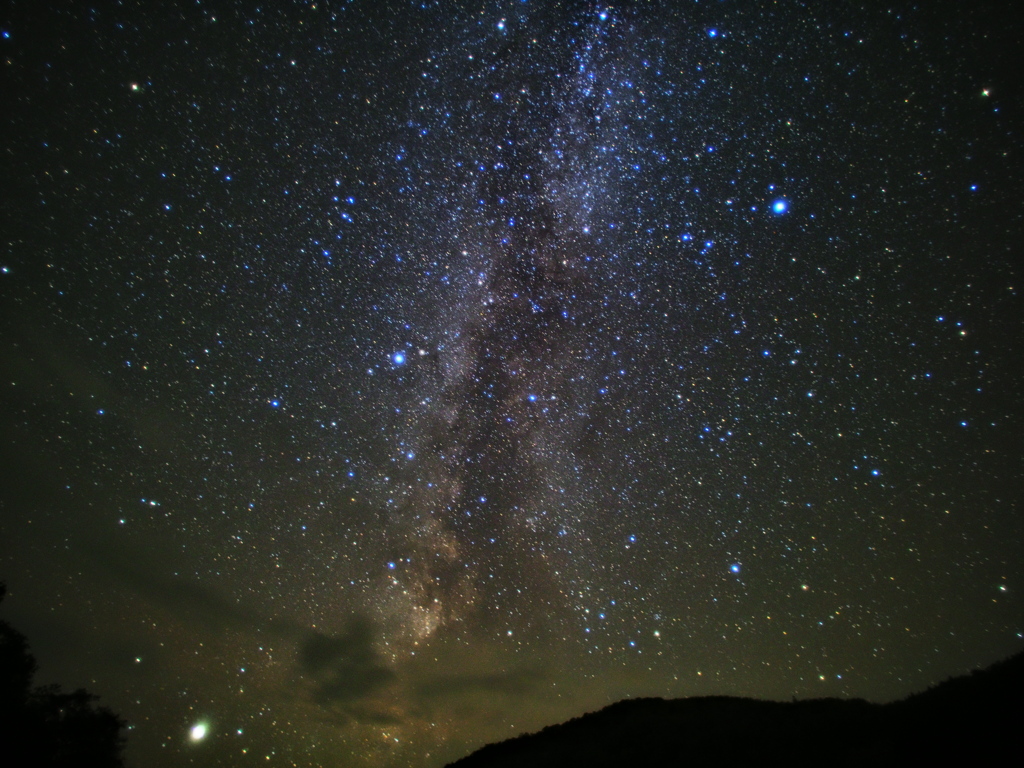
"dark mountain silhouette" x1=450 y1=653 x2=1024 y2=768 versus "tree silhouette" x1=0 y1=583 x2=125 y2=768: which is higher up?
"tree silhouette" x1=0 y1=583 x2=125 y2=768

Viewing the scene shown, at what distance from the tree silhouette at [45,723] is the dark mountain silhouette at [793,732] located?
881 centimetres

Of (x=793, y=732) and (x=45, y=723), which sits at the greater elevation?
(x=45, y=723)

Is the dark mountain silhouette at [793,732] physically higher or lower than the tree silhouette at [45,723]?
lower

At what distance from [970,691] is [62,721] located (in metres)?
16.9

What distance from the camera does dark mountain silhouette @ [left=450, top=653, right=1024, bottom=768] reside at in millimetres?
4289

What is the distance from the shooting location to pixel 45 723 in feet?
32.1

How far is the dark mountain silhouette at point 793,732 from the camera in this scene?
4.29m

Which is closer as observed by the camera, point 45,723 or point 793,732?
point 793,732

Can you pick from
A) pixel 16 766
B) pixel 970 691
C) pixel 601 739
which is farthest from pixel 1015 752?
pixel 16 766

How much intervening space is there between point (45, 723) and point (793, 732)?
15006mm

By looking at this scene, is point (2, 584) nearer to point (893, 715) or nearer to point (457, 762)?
point (457, 762)

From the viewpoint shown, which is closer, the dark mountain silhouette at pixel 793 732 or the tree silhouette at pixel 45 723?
the dark mountain silhouette at pixel 793 732

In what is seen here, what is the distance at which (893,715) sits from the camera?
553 cm

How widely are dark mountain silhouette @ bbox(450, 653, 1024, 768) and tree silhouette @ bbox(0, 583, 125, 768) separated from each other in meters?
8.81
